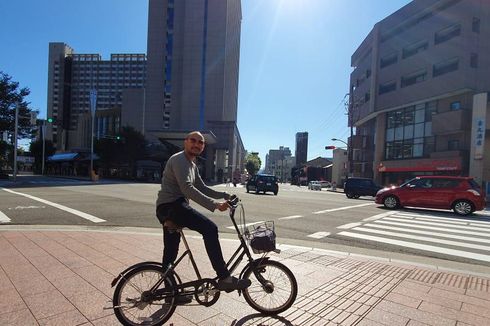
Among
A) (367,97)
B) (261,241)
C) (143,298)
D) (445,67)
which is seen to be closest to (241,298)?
(261,241)

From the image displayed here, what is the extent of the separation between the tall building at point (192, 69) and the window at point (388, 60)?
1654 inches

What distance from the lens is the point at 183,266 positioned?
5.34 meters

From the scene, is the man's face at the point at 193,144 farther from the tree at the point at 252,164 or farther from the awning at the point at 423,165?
the tree at the point at 252,164

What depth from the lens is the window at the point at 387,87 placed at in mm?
44219

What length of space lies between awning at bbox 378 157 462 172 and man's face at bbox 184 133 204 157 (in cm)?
3607

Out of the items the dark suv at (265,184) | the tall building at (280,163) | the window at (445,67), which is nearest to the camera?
the dark suv at (265,184)

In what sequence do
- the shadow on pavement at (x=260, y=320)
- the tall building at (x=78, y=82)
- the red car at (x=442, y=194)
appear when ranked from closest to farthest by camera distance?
the shadow on pavement at (x=260, y=320) < the red car at (x=442, y=194) < the tall building at (x=78, y=82)

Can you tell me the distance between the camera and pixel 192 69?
88250 mm

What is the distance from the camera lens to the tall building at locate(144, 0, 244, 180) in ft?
288

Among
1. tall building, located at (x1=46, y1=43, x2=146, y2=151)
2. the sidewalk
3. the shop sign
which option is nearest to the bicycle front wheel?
the sidewalk

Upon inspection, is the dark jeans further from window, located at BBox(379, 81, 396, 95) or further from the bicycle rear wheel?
window, located at BBox(379, 81, 396, 95)

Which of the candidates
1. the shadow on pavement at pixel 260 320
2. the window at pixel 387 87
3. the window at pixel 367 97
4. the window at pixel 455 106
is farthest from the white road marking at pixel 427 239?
the window at pixel 367 97

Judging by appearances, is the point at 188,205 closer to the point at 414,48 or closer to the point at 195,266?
the point at 195,266

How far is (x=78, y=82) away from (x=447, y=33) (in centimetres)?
11969
